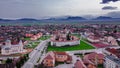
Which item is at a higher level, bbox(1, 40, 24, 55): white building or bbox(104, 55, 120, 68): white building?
bbox(104, 55, 120, 68): white building

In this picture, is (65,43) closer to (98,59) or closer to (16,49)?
(16,49)

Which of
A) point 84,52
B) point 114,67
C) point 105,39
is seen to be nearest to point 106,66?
point 114,67

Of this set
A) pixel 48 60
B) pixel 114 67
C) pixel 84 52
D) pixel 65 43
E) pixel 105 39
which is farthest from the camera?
pixel 105 39

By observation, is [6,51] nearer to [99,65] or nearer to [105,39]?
[99,65]

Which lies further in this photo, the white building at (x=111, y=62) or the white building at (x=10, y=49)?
the white building at (x=10, y=49)

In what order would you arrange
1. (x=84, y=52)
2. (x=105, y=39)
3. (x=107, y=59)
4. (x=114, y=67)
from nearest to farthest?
(x=114, y=67) → (x=107, y=59) → (x=84, y=52) → (x=105, y=39)

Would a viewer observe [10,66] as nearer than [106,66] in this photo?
Yes

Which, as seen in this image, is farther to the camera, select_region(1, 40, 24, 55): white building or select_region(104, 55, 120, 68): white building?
select_region(1, 40, 24, 55): white building

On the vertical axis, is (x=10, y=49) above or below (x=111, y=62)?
below

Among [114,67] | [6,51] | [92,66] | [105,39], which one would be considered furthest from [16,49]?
[105,39]

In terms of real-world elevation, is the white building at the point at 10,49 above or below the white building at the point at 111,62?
below

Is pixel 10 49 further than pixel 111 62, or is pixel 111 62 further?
pixel 10 49
